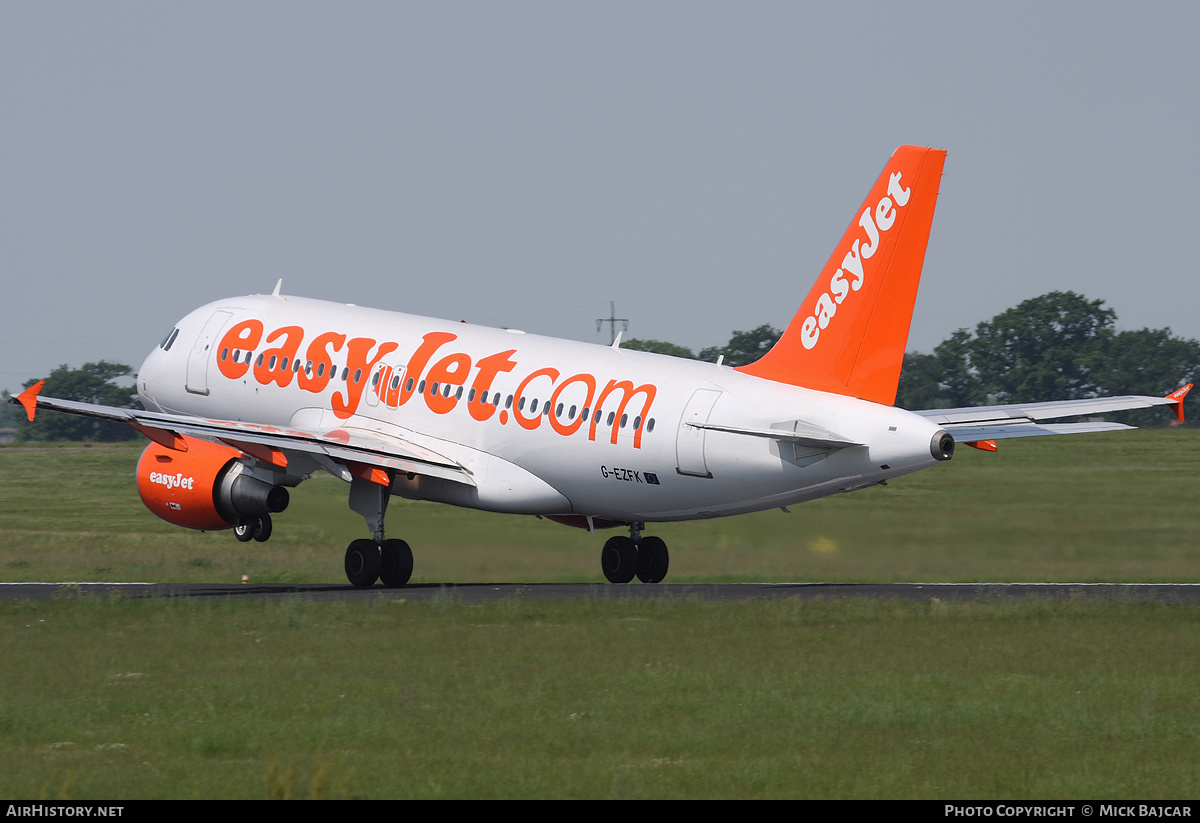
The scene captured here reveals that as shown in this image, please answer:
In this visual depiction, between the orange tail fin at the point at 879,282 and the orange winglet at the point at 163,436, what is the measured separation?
13825 mm

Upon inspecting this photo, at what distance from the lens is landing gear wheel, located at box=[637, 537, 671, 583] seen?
123ft

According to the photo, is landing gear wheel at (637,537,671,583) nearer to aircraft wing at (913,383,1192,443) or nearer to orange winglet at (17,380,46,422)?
aircraft wing at (913,383,1192,443)

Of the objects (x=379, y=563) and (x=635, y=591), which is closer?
(x=635, y=591)

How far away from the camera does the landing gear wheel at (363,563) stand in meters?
36.1

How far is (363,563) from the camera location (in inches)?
1426

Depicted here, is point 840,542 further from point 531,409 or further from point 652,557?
point 531,409

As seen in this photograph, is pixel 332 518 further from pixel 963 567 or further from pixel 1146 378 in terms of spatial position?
pixel 1146 378

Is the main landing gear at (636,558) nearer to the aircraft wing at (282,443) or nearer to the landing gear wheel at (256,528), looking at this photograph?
the aircraft wing at (282,443)

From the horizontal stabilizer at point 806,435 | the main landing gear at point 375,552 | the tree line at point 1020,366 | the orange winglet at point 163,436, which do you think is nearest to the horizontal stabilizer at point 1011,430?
the horizontal stabilizer at point 806,435

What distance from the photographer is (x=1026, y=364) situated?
140 m

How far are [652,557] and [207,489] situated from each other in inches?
400

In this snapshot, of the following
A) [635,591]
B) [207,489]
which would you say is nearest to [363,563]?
[207,489]
